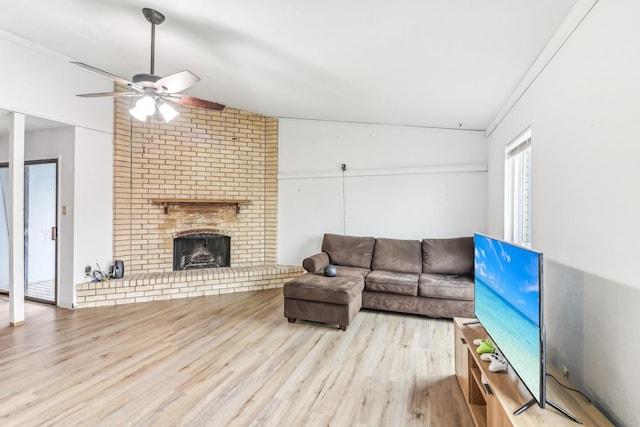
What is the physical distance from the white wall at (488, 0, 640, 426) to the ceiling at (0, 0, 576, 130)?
44cm

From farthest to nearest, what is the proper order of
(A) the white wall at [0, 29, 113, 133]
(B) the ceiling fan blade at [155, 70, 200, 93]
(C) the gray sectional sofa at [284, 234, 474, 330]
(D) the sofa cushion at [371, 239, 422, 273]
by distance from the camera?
1. (D) the sofa cushion at [371, 239, 422, 273]
2. (C) the gray sectional sofa at [284, 234, 474, 330]
3. (A) the white wall at [0, 29, 113, 133]
4. (B) the ceiling fan blade at [155, 70, 200, 93]

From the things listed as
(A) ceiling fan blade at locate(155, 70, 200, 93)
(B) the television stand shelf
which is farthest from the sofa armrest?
(A) ceiling fan blade at locate(155, 70, 200, 93)

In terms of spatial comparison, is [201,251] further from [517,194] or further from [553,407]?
[553,407]

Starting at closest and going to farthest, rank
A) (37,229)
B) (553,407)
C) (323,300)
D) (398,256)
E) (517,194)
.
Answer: (553,407) < (323,300) < (517,194) < (398,256) < (37,229)

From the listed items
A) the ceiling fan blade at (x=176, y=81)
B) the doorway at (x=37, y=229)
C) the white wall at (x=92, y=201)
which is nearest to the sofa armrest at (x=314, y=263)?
the ceiling fan blade at (x=176, y=81)

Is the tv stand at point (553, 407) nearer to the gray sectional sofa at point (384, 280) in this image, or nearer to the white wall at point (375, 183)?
the gray sectional sofa at point (384, 280)

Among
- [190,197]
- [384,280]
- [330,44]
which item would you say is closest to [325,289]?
[384,280]

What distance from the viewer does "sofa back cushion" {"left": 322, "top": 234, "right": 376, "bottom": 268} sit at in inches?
171

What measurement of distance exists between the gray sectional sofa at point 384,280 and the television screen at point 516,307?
4.90 feet

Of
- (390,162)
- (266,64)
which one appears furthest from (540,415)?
(390,162)

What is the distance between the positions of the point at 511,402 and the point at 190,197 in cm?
458

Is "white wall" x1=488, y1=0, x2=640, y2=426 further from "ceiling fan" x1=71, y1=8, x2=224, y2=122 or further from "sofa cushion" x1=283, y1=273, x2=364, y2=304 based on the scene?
"ceiling fan" x1=71, y1=8, x2=224, y2=122

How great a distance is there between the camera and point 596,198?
1.50 m

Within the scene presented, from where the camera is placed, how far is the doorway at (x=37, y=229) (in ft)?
13.8
